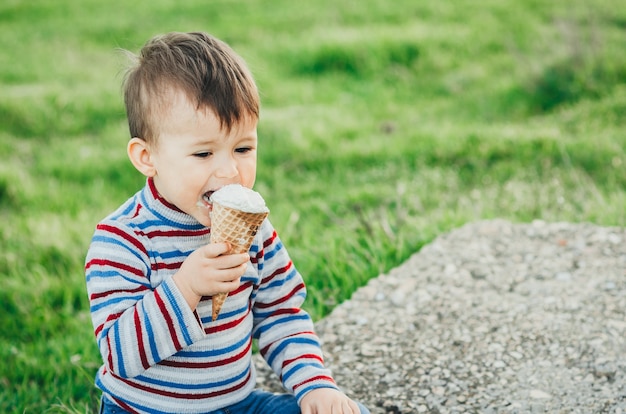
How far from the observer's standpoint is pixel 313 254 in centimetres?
389

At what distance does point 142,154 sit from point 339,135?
161 inches

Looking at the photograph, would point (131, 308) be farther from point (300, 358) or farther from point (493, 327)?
point (493, 327)

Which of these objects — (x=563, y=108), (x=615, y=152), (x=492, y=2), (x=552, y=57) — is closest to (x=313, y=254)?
(x=615, y=152)

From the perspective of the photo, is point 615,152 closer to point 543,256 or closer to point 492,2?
point 543,256

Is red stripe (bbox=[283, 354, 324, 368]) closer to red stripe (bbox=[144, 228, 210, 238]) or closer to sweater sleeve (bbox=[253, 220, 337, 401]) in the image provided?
sweater sleeve (bbox=[253, 220, 337, 401])

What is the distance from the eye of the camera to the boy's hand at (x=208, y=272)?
6.37 ft

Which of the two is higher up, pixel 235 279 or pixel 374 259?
pixel 235 279

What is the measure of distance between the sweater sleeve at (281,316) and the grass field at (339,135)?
34.0 inches

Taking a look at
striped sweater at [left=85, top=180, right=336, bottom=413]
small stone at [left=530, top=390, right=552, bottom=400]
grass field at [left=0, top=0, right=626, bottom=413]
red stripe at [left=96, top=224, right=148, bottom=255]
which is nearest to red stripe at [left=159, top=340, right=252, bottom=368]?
striped sweater at [left=85, top=180, right=336, bottom=413]

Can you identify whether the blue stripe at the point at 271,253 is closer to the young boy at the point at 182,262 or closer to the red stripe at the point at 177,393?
the young boy at the point at 182,262

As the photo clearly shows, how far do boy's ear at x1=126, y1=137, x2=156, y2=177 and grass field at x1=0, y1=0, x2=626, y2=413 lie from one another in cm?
110

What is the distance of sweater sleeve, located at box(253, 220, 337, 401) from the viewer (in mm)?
2326

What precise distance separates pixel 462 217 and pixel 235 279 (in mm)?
2371

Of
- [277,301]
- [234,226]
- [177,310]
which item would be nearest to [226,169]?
[234,226]
